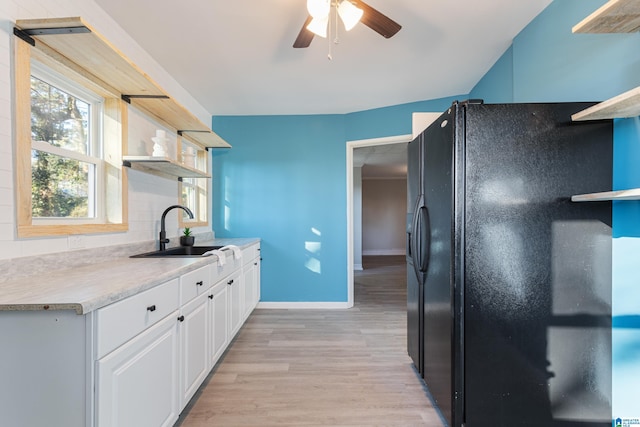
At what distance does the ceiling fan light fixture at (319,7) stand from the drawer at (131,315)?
1586 mm

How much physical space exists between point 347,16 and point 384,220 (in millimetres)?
7706

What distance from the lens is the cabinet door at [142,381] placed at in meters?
1.07

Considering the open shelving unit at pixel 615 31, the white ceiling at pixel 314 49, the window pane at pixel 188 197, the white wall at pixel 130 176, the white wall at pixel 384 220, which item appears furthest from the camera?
the white wall at pixel 384 220

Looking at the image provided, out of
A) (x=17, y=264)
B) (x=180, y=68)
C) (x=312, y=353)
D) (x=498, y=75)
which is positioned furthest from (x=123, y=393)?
(x=498, y=75)

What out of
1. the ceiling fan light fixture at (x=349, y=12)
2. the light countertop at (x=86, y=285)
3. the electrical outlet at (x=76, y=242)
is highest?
the ceiling fan light fixture at (x=349, y=12)

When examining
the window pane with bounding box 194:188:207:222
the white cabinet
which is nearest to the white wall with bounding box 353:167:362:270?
the window pane with bounding box 194:188:207:222

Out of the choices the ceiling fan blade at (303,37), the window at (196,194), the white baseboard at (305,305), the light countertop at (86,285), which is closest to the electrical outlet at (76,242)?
the light countertop at (86,285)

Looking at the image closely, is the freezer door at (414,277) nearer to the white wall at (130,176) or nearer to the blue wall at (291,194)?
the blue wall at (291,194)

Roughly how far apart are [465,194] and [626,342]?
3.37 feet

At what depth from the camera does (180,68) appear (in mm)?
2656

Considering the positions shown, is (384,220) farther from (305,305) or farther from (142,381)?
(142,381)

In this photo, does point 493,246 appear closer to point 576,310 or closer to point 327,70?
point 576,310

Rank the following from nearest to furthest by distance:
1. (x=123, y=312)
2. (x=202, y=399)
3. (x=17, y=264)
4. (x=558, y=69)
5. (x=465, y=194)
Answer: (x=123, y=312) < (x=17, y=264) < (x=465, y=194) < (x=558, y=69) < (x=202, y=399)

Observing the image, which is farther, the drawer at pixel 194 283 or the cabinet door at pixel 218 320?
the cabinet door at pixel 218 320
